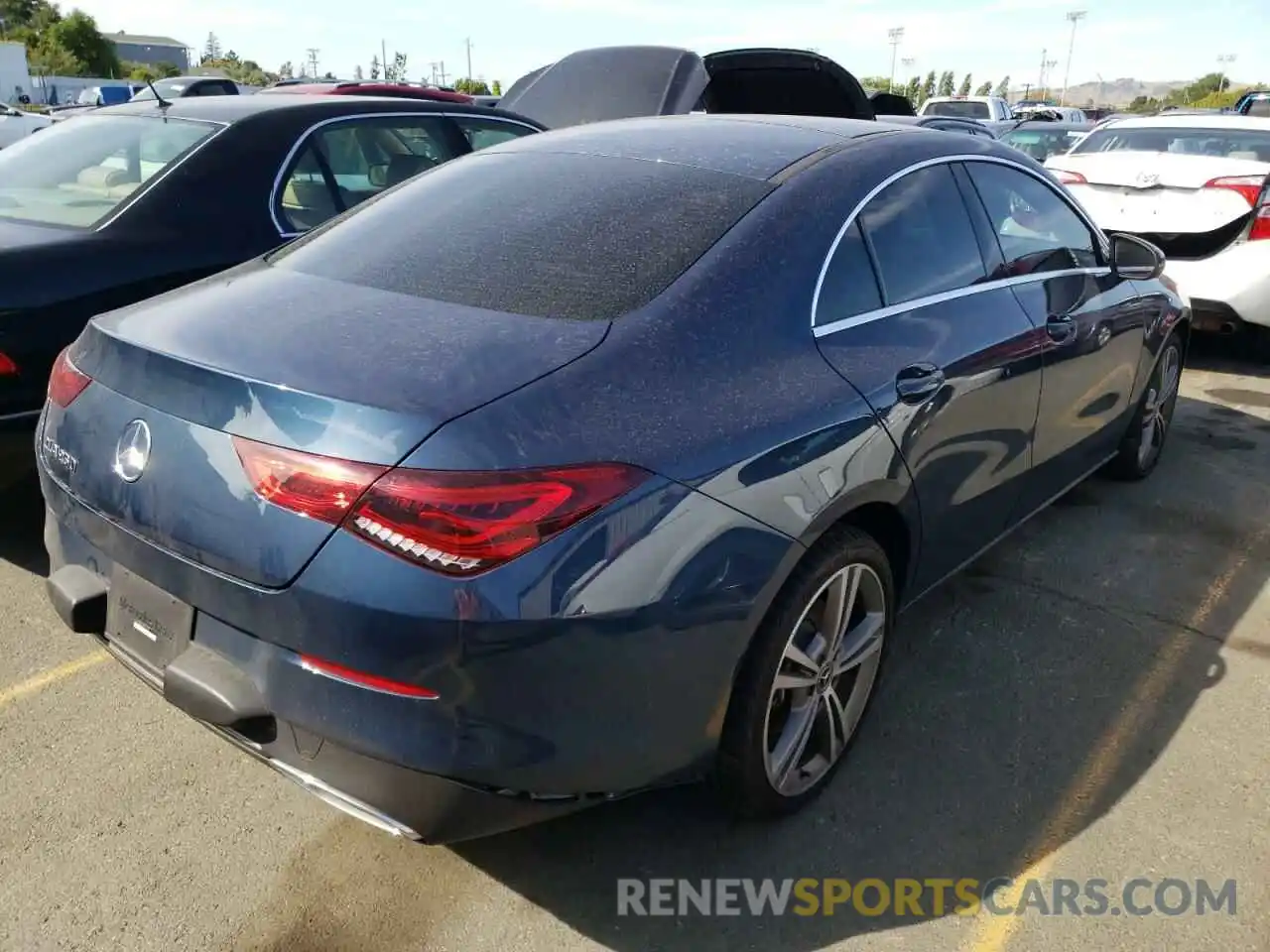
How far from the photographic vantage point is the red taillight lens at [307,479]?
5.92 feet

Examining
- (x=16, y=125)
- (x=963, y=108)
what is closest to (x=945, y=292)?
(x=16, y=125)

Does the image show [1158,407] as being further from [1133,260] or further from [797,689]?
[797,689]

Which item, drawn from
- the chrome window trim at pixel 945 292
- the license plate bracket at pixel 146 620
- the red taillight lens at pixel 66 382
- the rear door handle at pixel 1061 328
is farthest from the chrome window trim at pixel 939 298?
the red taillight lens at pixel 66 382

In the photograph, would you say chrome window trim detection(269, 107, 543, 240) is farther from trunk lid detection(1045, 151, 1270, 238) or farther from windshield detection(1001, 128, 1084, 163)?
windshield detection(1001, 128, 1084, 163)

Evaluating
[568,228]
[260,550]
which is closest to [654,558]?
[260,550]

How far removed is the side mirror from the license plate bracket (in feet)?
11.6

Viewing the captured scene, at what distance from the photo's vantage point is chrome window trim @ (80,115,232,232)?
379cm

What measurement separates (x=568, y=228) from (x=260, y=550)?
3.71 feet

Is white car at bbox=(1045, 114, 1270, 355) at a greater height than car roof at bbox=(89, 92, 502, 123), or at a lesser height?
lesser

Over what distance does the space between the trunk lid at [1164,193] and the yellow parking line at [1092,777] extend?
3.59 metres

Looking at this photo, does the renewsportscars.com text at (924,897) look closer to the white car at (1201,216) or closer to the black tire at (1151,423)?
the black tire at (1151,423)

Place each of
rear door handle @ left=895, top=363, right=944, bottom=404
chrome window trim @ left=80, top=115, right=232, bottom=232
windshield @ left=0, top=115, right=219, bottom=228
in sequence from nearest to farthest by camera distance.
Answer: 1. rear door handle @ left=895, top=363, right=944, bottom=404
2. chrome window trim @ left=80, top=115, right=232, bottom=232
3. windshield @ left=0, top=115, right=219, bottom=228

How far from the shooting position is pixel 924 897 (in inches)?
92.0

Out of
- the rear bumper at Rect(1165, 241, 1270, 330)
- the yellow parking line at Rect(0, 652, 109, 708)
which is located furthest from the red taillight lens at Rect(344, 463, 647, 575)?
the rear bumper at Rect(1165, 241, 1270, 330)
